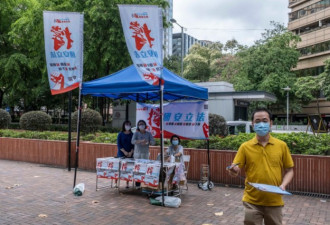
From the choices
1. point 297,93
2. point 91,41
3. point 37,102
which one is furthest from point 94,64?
point 297,93

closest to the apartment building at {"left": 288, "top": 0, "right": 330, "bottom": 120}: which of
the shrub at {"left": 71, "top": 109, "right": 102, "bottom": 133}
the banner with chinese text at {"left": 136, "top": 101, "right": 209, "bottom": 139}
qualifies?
the shrub at {"left": 71, "top": 109, "right": 102, "bottom": 133}

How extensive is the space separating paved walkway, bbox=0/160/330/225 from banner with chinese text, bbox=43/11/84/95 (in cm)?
246

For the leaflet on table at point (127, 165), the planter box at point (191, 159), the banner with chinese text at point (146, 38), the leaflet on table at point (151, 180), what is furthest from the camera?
the planter box at point (191, 159)

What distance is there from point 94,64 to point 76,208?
54.2 feet

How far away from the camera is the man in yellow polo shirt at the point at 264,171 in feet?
9.98

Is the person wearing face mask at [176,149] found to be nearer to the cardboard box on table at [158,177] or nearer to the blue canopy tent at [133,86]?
the cardboard box on table at [158,177]

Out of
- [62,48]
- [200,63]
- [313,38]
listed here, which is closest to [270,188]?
[62,48]

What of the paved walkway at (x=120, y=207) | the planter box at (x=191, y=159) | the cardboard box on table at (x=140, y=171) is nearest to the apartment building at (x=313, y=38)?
the planter box at (x=191, y=159)

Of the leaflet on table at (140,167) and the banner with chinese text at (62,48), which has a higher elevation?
the banner with chinese text at (62,48)

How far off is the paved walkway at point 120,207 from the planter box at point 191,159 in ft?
1.38

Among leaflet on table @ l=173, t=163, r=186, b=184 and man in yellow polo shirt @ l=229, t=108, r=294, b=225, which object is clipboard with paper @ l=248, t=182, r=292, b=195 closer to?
man in yellow polo shirt @ l=229, t=108, r=294, b=225

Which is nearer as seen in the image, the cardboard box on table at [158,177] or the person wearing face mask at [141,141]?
the cardboard box on table at [158,177]

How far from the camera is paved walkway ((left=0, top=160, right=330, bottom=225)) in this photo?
218 inches

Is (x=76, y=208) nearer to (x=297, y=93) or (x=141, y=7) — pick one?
(x=141, y=7)
